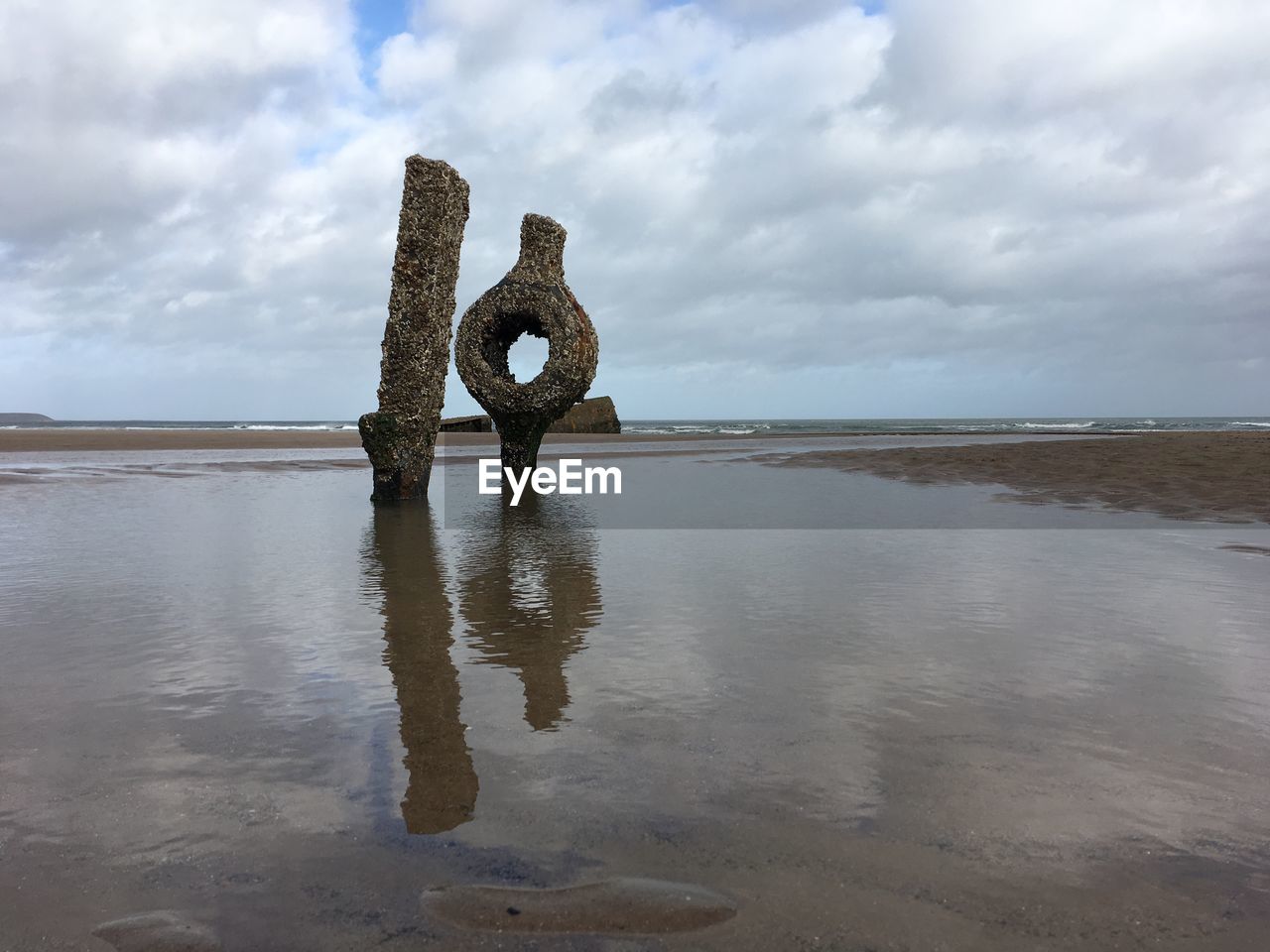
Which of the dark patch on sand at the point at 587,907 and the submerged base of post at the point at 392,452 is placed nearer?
the dark patch on sand at the point at 587,907

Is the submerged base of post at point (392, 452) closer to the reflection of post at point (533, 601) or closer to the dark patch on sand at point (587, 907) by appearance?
the reflection of post at point (533, 601)

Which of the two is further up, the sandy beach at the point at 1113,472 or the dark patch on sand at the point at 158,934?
the sandy beach at the point at 1113,472

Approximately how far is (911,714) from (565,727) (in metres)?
1.28

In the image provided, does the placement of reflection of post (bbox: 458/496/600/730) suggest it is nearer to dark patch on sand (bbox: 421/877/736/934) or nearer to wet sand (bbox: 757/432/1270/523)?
dark patch on sand (bbox: 421/877/736/934)

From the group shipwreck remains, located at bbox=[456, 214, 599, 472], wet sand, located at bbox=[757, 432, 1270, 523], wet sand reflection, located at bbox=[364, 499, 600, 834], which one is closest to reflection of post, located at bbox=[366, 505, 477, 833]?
wet sand reflection, located at bbox=[364, 499, 600, 834]

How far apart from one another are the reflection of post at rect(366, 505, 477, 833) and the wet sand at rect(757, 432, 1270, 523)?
832cm

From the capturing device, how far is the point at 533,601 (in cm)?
494

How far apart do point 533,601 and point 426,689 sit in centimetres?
171

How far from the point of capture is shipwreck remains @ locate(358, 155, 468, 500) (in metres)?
10.8

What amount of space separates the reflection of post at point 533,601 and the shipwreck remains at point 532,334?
16.8 feet

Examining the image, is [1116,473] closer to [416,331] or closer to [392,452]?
[416,331]

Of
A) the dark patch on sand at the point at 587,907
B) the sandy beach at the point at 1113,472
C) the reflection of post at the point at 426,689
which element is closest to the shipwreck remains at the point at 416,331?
the reflection of post at the point at 426,689

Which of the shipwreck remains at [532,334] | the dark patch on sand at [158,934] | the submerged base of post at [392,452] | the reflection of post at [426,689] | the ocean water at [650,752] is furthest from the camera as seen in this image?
the shipwreck remains at [532,334]

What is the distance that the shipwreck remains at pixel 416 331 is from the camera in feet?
35.3
